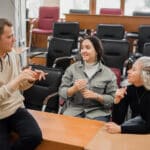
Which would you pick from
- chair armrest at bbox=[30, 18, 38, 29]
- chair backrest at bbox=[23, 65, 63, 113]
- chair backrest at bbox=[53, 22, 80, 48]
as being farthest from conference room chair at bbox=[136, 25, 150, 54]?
chair armrest at bbox=[30, 18, 38, 29]

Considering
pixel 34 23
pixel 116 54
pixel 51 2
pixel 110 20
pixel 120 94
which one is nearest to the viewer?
pixel 120 94

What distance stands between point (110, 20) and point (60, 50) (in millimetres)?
1963

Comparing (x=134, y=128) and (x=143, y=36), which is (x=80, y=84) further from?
(x=143, y=36)

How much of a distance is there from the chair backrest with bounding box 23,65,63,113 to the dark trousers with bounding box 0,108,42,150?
0.66m

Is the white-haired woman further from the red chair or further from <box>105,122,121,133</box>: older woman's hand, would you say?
the red chair

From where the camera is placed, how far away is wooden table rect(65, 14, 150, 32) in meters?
5.73

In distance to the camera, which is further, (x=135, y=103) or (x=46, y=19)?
(x=46, y=19)

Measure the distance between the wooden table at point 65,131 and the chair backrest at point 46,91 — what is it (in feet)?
1.47

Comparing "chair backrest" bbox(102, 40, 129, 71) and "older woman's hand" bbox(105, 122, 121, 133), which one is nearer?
"older woman's hand" bbox(105, 122, 121, 133)

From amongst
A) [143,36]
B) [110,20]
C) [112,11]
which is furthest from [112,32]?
[112,11]

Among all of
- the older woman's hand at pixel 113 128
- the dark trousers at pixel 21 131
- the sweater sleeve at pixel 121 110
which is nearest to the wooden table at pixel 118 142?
the older woman's hand at pixel 113 128

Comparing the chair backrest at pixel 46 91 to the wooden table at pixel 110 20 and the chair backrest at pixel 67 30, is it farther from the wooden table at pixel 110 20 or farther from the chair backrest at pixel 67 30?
the wooden table at pixel 110 20

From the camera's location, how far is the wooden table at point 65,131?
2.00 meters

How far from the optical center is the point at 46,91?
9.57 ft
